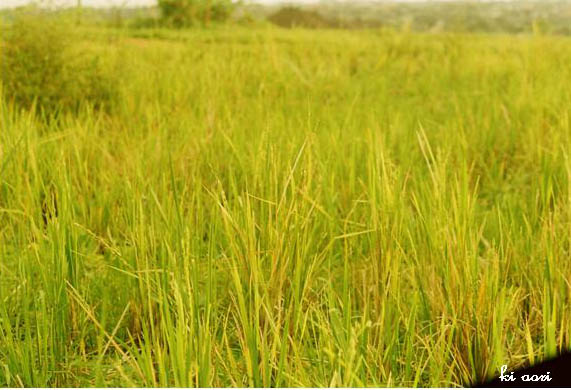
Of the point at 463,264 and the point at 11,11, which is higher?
the point at 11,11

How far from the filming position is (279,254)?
71.1 inches

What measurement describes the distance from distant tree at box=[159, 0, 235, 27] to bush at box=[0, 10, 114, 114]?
249cm

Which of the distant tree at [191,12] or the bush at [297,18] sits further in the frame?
the bush at [297,18]

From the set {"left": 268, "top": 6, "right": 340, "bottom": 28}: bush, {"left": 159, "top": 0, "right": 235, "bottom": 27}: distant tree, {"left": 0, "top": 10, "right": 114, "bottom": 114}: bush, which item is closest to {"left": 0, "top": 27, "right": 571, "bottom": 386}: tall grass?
{"left": 0, "top": 10, "right": 114, "bottom": 114}: bush

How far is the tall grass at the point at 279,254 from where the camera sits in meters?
Answer: 1.61

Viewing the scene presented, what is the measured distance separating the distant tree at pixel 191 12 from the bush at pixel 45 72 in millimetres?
2491

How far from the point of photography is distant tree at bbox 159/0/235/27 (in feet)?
21.4

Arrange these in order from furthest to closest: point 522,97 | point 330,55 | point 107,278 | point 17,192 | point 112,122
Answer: point 330,55 < point 522,97 < point 112,122 < point 17,192 < point 107,278

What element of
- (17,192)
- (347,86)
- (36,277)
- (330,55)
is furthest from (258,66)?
(36,277)

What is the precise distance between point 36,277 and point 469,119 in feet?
8.06

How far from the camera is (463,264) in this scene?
1.72 m

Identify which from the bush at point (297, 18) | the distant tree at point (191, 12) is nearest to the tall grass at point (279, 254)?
the distant tree at point (191, 12)

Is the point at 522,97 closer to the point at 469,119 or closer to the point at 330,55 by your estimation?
the point at 469,119

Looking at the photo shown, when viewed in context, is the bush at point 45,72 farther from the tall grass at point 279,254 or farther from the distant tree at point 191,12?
the distant tree at point 191,12
